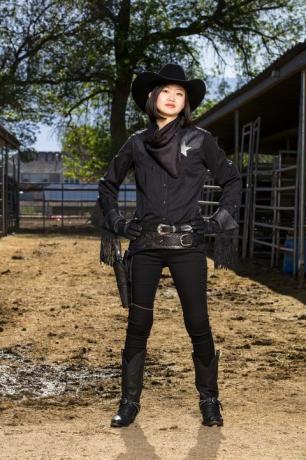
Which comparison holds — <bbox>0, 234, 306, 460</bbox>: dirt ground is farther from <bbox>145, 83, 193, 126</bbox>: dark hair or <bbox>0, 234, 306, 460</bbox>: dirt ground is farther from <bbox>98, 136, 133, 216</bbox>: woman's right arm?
<bbox>145, 83, 193, 126</bbox>: dark hair

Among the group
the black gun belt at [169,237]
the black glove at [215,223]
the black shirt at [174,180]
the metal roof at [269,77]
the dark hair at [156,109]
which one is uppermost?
the metal roof at [269,77]

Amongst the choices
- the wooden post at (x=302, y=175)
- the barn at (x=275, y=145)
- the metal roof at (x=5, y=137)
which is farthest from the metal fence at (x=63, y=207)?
the wooden post at (x=302, y=175)

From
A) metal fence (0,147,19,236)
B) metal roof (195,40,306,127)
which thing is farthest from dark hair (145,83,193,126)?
metal fence (0,147,19,236)

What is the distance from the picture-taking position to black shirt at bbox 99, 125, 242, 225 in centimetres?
377

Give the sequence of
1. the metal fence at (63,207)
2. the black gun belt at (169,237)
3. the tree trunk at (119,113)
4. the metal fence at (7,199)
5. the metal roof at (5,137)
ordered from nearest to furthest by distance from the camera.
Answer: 1. the black gun belt at (169,237)
2. the metal roof at (5,137)
3. the metal fence at (7,199)
4. the metal fence at (63,207)
5. the tree trunk at (119,113)

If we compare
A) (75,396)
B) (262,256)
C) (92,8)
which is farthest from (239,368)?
(92,8)

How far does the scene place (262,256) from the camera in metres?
14.3

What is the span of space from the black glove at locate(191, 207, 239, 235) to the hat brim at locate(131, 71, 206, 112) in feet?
1.89

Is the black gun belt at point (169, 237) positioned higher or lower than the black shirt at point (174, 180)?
lower

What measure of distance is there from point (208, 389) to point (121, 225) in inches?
36.5

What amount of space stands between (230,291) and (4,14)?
830 inches

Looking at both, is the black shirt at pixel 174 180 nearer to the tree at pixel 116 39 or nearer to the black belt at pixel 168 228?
the black belt at pixel 168 228

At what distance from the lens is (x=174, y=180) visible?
12.4 feet

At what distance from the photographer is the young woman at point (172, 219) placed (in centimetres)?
377
